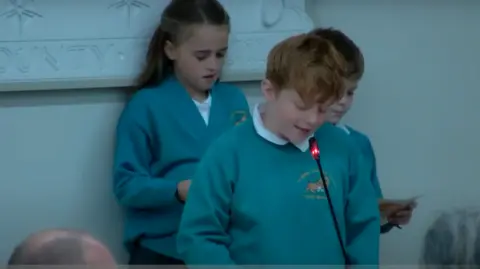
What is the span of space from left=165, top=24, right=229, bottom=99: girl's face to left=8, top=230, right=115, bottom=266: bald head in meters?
0.92

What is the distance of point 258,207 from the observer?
165 centimetres

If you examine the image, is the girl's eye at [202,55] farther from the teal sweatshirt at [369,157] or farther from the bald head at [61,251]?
the bald head at [61,251]

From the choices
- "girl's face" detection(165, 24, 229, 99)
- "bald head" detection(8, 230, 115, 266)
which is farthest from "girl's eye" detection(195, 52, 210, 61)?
"bald head" detection(8, 230, 115, 266)

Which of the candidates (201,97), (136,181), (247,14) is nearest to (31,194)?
(136,181)

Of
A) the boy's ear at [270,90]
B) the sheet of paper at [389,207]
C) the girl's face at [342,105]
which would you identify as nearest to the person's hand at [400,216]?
the sheet of paper at [389,207]

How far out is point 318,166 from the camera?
1680 millimetres

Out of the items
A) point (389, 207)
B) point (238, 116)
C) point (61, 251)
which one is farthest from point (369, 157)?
point (61, 251)

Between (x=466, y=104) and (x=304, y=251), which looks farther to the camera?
(x=466, y=104)

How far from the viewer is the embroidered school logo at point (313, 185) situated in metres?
1.66

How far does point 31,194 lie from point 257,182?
68cm

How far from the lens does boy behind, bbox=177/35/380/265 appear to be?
63.9 inches

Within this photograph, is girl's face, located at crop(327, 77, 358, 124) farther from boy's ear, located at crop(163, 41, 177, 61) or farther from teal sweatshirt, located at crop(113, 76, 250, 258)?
boy's ear, located at crop(163, 41, 177, 61)

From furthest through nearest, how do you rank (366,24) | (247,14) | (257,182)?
(366,24) < (247,14) < (257,182)

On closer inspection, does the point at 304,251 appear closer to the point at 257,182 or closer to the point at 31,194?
the point at 257,182
